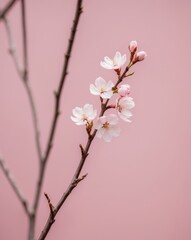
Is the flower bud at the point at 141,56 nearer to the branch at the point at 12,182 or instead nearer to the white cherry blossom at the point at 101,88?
the white cherry blossom at the point at 101,88

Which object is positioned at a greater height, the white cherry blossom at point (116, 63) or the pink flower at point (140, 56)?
the pink flower at point (140, 56)

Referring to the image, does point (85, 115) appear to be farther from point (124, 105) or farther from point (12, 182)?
point (12, 182)

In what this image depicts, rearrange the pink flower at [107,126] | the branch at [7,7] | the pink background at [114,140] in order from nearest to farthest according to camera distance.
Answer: the branch at [7,7] → the pink flower at [107,126] → the pink background at [114,140]

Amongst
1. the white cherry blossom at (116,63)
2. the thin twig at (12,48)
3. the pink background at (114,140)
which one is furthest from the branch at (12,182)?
the pink background at (114,140)

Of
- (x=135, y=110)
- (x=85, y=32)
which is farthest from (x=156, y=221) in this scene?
(x=85, y=32)

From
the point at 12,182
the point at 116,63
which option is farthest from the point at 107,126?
the point at 12,182

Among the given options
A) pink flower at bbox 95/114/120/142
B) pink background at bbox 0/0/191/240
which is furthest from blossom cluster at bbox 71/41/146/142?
pink background at bbox 0/0/191/240
